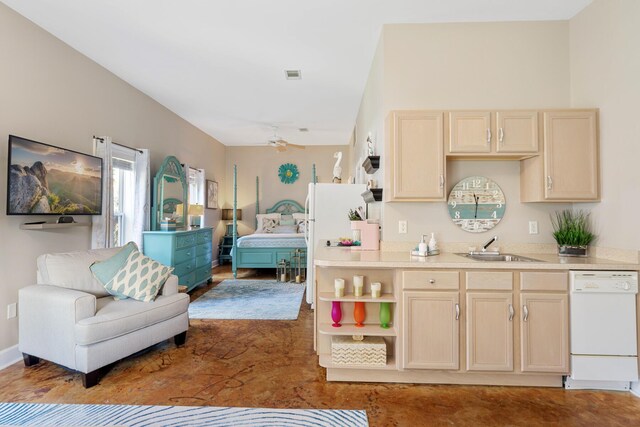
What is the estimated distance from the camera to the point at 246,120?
572 centimetres

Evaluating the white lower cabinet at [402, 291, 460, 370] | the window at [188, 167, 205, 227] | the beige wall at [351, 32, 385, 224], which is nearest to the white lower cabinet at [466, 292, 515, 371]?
the white lower cabinet at [402, 291, 460, 370]

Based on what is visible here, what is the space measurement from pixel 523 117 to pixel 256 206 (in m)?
6.10

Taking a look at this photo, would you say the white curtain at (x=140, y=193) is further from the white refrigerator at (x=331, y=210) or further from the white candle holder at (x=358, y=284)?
the white candle holder at (x=358, y=284)

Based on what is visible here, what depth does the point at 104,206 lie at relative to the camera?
3564 millimetres

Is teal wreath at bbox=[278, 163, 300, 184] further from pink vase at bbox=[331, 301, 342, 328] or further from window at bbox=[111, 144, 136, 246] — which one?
pink vase at bbox=[331, 301, 342, 328]

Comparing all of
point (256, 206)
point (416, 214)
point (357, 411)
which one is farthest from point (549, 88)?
point (256, 206)

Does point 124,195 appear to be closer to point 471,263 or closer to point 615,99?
point 471,263

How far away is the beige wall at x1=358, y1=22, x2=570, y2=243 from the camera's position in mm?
2816

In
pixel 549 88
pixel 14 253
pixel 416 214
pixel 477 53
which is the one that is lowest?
pixel 14 253

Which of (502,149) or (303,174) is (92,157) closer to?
(502,149)

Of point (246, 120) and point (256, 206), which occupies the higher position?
point (246, 120)

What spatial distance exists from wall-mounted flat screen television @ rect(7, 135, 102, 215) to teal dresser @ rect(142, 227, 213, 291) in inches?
39.4

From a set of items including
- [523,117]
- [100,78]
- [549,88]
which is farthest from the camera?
[100,78]

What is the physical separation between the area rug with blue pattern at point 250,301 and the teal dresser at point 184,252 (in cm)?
33
